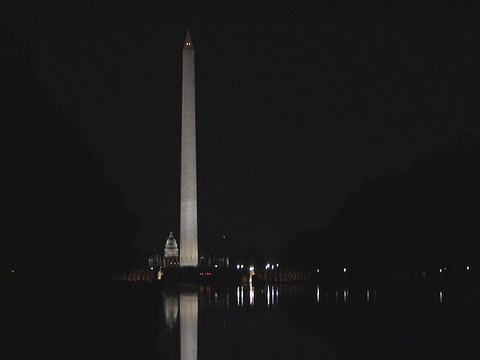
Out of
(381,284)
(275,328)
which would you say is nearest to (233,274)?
(381,284)

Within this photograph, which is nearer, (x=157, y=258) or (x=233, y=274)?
(x=233, y=274)

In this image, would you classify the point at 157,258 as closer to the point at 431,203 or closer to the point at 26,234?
the point at 431,203

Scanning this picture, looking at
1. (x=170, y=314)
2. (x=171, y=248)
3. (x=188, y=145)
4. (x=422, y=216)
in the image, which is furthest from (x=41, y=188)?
(x=171, y=248)

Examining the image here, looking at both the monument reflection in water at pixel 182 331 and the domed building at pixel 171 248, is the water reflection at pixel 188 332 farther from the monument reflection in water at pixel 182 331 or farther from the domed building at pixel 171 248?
the domed building at pixel 171 248

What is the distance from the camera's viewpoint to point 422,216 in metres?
58.4

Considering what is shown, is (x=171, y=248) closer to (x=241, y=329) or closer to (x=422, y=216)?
(x=422, y=216)

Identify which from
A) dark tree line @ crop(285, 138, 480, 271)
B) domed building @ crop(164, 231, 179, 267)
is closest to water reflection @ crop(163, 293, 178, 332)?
dark tree line @ crop(285, 138, 480, 271)

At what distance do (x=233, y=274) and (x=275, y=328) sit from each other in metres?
52.0

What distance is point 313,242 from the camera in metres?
103

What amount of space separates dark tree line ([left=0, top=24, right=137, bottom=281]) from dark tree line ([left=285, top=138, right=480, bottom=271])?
20.2m

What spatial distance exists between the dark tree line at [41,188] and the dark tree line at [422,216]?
66.2ft

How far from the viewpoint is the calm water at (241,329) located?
17703 millimetres

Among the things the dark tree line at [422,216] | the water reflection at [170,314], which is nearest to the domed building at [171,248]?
the dark tree line at [422,216]

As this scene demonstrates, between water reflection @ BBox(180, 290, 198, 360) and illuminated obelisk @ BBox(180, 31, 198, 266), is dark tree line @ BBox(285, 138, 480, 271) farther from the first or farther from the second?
water reflection @ BBox(180, 290, 198, 360)
